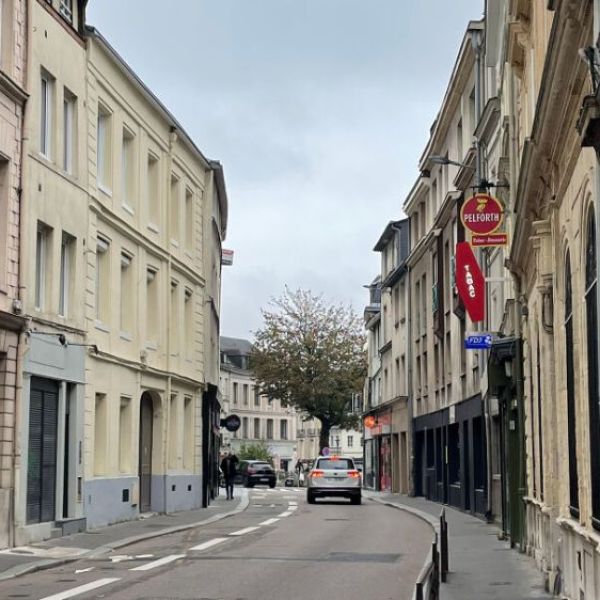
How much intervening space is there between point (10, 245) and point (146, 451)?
11.5 m

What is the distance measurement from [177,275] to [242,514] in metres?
6.70

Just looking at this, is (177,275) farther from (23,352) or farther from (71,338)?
(23,352)

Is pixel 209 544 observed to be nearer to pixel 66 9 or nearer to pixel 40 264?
pixel 40 264

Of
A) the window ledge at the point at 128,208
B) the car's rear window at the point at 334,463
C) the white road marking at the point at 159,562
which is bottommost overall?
the white road marking at the point at 159,562

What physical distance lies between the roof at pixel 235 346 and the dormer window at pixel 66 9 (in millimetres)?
85013

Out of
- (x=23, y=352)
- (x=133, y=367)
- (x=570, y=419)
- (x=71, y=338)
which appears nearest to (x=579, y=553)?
(x=570, y=419)

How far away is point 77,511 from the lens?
2355 cm

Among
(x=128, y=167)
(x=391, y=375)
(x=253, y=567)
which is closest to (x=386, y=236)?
(x=391, y=375)

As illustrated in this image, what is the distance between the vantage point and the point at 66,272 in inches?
938

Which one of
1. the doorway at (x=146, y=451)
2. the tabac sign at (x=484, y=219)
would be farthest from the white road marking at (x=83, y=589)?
the doorway at (x=146, y=451)

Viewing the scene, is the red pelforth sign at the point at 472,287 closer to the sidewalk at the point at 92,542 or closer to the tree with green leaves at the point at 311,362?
the sidewalk at the point at 92,542

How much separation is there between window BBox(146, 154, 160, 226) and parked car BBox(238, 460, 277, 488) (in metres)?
36.4

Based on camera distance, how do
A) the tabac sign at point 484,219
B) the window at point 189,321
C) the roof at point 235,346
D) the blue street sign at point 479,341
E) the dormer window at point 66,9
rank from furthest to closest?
the roof at point 235,346 < the window at point 189,321 < the dormer window at point 66,9 < the blue street sign at point 479,341 < the tabac sign at point 484,219

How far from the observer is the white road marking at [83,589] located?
13406 millimetres
